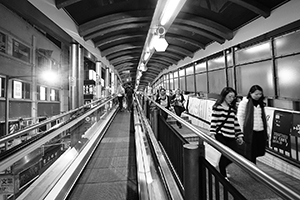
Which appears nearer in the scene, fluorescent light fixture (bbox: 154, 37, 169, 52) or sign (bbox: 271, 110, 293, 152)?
sign (bbox: 271, 110, 293, 152)

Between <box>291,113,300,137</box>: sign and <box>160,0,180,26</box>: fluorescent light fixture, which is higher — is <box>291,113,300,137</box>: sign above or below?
below

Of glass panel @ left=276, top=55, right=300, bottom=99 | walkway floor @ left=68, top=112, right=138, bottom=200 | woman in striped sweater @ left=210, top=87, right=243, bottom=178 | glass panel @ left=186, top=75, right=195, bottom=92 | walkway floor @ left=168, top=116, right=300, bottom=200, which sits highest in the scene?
glass panel @ left=186, top=75, right=195, bottom=92

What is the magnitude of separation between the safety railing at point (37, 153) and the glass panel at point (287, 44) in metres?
4.77

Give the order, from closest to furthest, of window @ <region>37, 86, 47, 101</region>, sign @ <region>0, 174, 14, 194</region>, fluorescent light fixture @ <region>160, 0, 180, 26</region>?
sign @ <region>0, 174, 14, 194</region> < fluorescent light fixture @ <region>160, 0, 180, 26</region> < window @ <region>37, 86, 47, 101</region>

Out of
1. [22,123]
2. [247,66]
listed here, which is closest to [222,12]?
[247,66]

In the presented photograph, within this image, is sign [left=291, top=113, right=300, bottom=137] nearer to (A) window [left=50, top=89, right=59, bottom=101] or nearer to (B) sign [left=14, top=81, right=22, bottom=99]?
(B) sign [left=14, top=81, right=22, bottom=99]

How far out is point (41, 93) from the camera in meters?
8.70

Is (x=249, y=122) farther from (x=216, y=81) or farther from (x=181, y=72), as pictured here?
(x=181, y=72)

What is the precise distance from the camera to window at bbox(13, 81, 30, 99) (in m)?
6.30

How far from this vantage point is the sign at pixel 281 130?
12.1 ft

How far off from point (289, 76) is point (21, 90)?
866 cm

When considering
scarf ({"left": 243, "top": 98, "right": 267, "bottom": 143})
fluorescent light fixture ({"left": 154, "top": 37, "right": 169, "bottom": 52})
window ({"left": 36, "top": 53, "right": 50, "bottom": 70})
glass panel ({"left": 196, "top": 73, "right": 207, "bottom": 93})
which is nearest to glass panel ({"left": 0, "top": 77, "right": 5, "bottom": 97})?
window ({"left": 36, "top": 53, "right": 50, "bottom": 70})

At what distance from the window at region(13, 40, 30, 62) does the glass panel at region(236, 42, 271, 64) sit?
7.86 metres

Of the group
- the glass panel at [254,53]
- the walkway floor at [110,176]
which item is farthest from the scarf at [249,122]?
the glass panel at [254,53]
